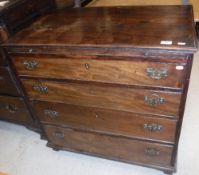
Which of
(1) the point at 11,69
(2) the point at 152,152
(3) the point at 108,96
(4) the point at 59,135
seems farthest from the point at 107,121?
(1) the point at 11,69

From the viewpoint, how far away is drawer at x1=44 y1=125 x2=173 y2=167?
1252 millimetres

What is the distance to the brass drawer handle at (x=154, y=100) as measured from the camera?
1008 mm

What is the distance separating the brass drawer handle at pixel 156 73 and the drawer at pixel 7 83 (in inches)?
34.5

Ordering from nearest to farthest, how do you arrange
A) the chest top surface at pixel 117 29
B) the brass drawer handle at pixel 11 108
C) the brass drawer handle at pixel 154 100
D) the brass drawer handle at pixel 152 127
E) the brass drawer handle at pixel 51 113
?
the chest top surface at pixel 117 29
the brass drawer handle at pixel 154 100
the brass drawer handle at pixel 152 127
the brass drawer handle at pixel 51 113
the brass drawer handle at pixel 11 108

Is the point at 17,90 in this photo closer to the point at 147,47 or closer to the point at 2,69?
the point at 2,69

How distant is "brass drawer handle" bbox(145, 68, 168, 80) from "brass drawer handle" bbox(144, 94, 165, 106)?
11cm

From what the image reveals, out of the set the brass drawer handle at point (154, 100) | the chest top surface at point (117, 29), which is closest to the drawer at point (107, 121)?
the brass drawer handle at point (154, 100)

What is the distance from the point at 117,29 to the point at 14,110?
1052 mm

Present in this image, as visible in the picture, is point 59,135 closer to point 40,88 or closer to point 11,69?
point 40,88

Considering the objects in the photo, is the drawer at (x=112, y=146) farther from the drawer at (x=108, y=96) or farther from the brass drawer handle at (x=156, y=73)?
the brass drawer handle at (x=156, y=73)

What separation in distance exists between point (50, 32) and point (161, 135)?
802 mm

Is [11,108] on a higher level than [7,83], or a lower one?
lower

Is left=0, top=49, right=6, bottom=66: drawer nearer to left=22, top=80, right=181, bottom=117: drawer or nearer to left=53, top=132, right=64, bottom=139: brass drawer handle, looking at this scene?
left=22, top=80, right=181, bottom=117: drawer

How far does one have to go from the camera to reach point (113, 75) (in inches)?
39.8
